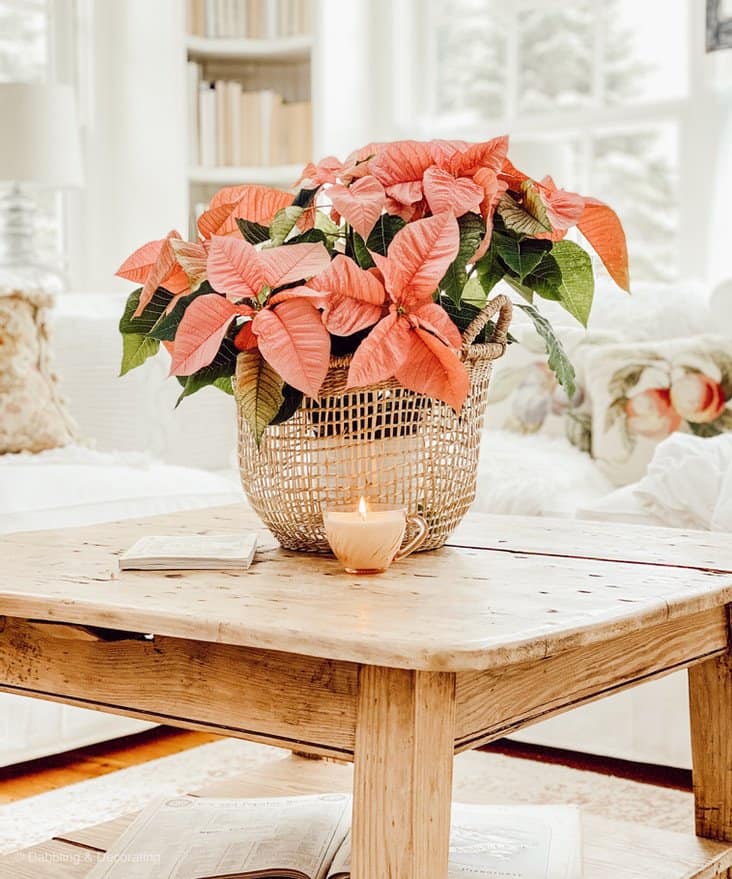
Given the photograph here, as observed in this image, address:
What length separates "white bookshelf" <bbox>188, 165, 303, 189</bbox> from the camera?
434cm

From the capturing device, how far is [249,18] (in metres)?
4.39

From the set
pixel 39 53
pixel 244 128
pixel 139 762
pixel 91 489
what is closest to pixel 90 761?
pixel 139 762

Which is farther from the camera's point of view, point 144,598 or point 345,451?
point 345,451

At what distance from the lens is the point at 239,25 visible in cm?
437

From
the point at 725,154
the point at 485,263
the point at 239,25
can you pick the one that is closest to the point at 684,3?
the point at 725,154

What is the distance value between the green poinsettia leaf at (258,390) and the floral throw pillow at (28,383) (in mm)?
1353

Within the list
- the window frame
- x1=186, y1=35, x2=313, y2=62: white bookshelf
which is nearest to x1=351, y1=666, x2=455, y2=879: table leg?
the window frame

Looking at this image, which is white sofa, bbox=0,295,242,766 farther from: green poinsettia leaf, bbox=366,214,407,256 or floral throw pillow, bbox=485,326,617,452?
green poinsettia leaf, bbox=366,214,407,256

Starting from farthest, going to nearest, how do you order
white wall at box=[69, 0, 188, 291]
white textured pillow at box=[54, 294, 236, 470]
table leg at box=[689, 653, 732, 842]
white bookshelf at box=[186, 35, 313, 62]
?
1. white bookshelf at box=[186, 35, 313, 62]
2. white wall at box=[69, 0, 188, 291]
3. white textured pillow at box=[54, 294, 236, 470]
4. table leg at box=[689, 653, 732, 842]

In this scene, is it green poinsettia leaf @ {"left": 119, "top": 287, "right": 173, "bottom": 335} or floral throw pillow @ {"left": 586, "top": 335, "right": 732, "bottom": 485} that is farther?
floral throw pillow @ {"left": 586, "top": 335, "right": 732, "bottom": 485}

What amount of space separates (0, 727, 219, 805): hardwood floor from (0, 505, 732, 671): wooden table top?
803 mm

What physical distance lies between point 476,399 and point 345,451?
6.6 inches

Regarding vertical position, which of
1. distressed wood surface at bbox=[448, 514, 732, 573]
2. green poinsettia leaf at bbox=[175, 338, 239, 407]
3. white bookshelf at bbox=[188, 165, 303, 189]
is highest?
white bookshelf at bbox=[188, 165, 303, 189]

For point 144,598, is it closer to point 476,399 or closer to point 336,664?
point 336,664
